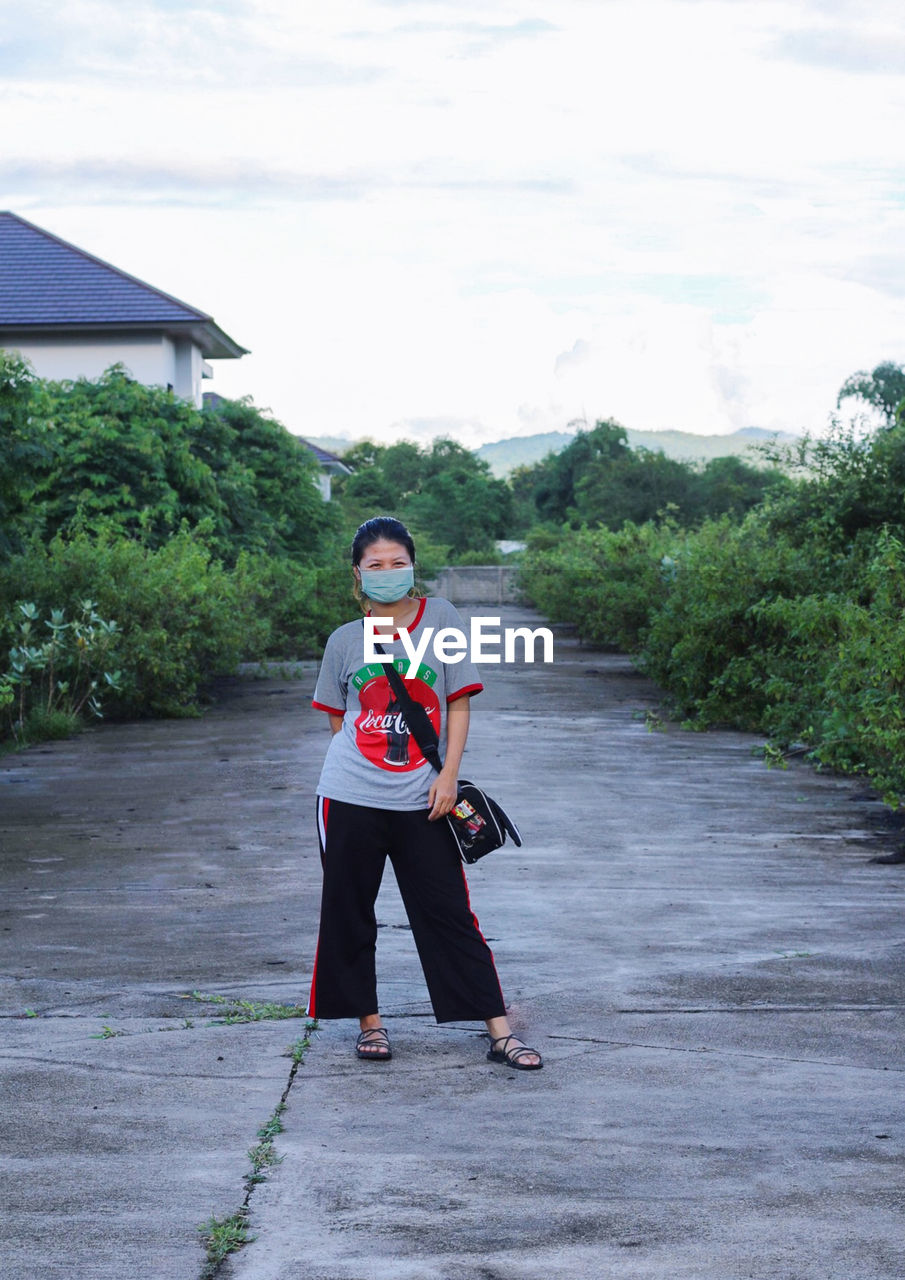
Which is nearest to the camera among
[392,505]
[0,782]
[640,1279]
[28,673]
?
[640,1279]

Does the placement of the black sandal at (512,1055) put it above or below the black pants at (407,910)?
below

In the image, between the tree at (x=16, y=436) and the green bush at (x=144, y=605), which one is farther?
the green bush at (x=144, y=605)

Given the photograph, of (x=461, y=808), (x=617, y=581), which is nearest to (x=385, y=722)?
(x=461, y=808)

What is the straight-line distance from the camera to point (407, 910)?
5652 millimetres

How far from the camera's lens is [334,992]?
5.67 meters

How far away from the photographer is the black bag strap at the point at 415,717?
5.51m

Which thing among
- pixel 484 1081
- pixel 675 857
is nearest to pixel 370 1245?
pixel 484 1081

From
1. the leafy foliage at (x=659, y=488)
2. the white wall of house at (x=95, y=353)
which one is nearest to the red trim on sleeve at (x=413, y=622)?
the white wall of house at (x=95, y=353)

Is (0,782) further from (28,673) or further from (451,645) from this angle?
(451,645)

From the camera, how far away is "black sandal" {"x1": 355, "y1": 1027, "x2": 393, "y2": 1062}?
5.57 meters

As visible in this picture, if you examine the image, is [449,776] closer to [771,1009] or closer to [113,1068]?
[113,1068]

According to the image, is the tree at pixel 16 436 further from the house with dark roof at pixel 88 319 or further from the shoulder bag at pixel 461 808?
the house with dark roof at pixel 88 319

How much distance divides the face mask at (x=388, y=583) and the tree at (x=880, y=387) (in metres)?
44.6

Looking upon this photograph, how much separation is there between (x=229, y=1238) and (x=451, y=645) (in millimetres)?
2284
